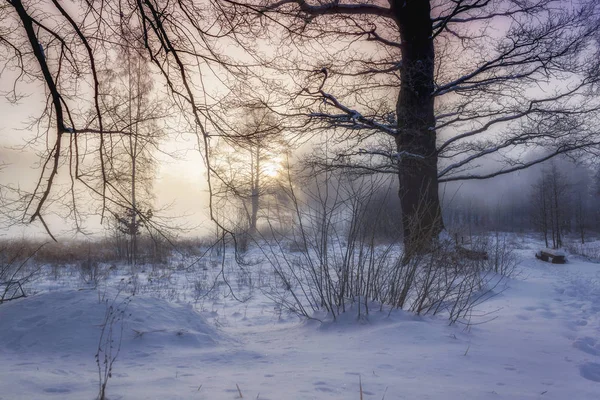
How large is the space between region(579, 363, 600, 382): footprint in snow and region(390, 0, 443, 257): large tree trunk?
501 cm

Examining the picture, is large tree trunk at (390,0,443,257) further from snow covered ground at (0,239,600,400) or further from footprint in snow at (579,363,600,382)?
footprint in snow at (579,363,600,382)

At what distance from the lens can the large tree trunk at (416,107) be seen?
772cm

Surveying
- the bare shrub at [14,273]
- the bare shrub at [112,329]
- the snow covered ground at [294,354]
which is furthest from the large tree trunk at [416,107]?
the bare shrub at [14,273]

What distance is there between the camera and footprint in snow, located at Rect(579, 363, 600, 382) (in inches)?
95.5

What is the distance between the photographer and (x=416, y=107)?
7.99 metres

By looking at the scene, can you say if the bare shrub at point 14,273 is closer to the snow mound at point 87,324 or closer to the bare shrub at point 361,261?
the snow mound at point 87,324

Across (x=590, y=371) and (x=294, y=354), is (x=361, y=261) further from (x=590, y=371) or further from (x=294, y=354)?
(x=590, y=371)

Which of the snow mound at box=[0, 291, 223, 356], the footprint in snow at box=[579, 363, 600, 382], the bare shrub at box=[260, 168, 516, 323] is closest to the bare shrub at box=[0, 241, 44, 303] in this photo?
the snow mound at box=[0, 291, 223, 356]

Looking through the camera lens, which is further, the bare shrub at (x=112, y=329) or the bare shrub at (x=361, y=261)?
the bare shrub at (x=361, y=261)

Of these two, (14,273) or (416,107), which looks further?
(416,107)

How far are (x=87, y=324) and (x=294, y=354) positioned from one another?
1874mm

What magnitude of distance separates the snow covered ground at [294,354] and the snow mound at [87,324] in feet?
0.04

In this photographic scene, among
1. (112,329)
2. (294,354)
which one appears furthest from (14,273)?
(294,354)

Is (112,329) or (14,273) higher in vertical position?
(14,273)
